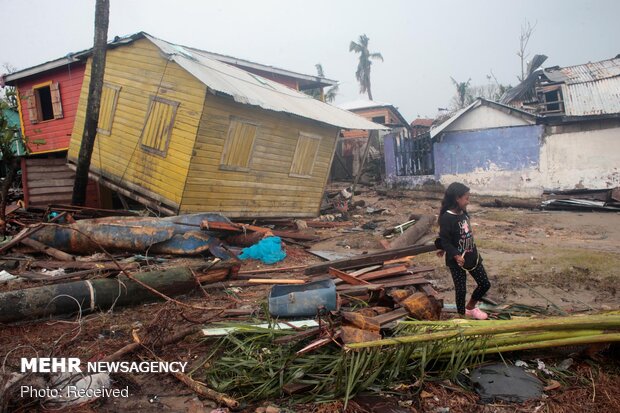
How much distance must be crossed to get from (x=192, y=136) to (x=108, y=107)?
3.79 meters

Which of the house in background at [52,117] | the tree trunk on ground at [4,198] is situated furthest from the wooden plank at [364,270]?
the house in background at [52,117]

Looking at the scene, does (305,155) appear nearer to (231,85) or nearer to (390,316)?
(231,85)

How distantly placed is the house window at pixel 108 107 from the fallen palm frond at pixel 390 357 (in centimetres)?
978

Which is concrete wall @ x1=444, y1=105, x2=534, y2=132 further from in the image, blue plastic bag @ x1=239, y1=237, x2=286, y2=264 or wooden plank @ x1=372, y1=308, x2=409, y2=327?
wooden plank @ x1=372, y1=308, x2=409, y2=327

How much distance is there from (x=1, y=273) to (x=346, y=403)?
5659 mm

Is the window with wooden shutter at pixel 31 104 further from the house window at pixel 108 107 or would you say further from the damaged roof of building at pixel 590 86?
the damaged roof of building at pixel 590 86

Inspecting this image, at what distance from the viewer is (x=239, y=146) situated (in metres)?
9.98

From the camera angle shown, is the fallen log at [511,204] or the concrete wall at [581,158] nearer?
the fallen log at [511,204]

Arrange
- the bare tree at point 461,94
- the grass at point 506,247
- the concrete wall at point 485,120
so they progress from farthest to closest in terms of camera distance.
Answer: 1. the bare tree at point 461,94
2. the concrete wall at point 485,120
3. the grass at point 506,247

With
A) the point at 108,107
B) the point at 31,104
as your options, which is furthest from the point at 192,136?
the point at 31,104

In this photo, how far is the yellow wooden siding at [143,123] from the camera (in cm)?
915

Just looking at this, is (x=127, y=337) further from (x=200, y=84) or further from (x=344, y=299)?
(x=200, y=84)

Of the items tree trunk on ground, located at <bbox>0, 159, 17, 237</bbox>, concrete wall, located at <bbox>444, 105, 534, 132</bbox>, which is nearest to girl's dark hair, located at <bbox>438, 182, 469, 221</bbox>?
tree trunk on ground, located at <bbox>0, 159, 17, 237</bbox>

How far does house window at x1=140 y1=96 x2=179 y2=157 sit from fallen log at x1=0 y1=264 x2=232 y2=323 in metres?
5.23
